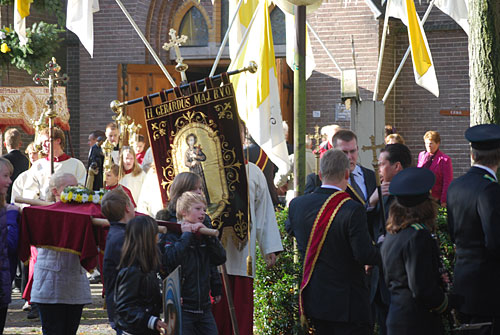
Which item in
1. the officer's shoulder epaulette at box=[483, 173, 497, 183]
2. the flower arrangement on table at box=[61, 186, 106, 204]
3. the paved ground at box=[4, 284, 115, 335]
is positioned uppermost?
the officer's shoulder epaulette at box=[483, 173, 497, 183]

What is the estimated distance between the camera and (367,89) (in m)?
16.3

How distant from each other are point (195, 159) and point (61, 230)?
1.27 metres

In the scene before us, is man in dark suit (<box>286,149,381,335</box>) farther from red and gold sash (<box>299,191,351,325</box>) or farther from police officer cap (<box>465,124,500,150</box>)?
police officer cap (<box>465,124,500,150</box>)

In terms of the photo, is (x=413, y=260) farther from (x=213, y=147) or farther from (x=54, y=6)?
(x=54, y=6)

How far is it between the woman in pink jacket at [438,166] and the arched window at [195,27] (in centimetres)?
709

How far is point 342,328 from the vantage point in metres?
5.82

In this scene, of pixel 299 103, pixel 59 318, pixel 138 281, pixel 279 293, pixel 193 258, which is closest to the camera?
pixel 138 281

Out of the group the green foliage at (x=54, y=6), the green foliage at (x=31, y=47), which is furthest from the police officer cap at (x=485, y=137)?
the green foliage at (x=54, y=6)

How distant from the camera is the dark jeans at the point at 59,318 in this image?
22.4 ft

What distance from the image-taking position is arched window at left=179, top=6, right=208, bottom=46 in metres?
17.8

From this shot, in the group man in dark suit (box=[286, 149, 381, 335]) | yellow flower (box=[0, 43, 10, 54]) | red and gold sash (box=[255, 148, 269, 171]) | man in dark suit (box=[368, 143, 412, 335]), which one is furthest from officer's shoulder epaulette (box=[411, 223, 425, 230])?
yellow flower (box=[0, 43, 10, 54])

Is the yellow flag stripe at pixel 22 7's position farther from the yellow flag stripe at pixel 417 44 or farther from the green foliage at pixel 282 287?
the yellow flag stripe at pixel 417 44

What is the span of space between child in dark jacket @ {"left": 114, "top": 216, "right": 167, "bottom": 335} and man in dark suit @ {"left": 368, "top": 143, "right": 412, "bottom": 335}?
1.91m

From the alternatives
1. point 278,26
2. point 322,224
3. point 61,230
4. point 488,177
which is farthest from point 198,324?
point 278,26
